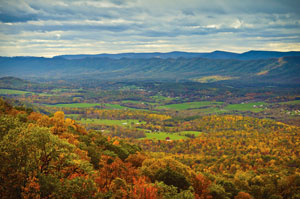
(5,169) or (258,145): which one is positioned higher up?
(5,169)

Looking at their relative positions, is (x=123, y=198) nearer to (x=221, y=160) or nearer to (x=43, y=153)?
(x=43, y=153)

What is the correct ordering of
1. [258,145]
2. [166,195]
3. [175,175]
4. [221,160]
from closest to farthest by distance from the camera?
[166,195] < [175,175] < [221,160] < [258,145]

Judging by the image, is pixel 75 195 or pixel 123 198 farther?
pixel 123 198

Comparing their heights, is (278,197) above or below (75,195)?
below

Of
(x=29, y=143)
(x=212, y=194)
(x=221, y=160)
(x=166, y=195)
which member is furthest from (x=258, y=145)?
(x=29, y=143)

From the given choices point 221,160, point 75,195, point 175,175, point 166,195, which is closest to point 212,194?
point 175,175

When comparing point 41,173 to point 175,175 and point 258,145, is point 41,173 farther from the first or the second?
point 258,145

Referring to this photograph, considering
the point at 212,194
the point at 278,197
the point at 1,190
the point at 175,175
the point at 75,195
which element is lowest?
the point at 278,197

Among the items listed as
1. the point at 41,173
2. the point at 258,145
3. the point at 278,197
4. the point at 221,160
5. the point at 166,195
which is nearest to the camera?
the point at 41,173

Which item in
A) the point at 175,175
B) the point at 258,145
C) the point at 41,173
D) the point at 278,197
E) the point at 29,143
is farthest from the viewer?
the point at 258,145
